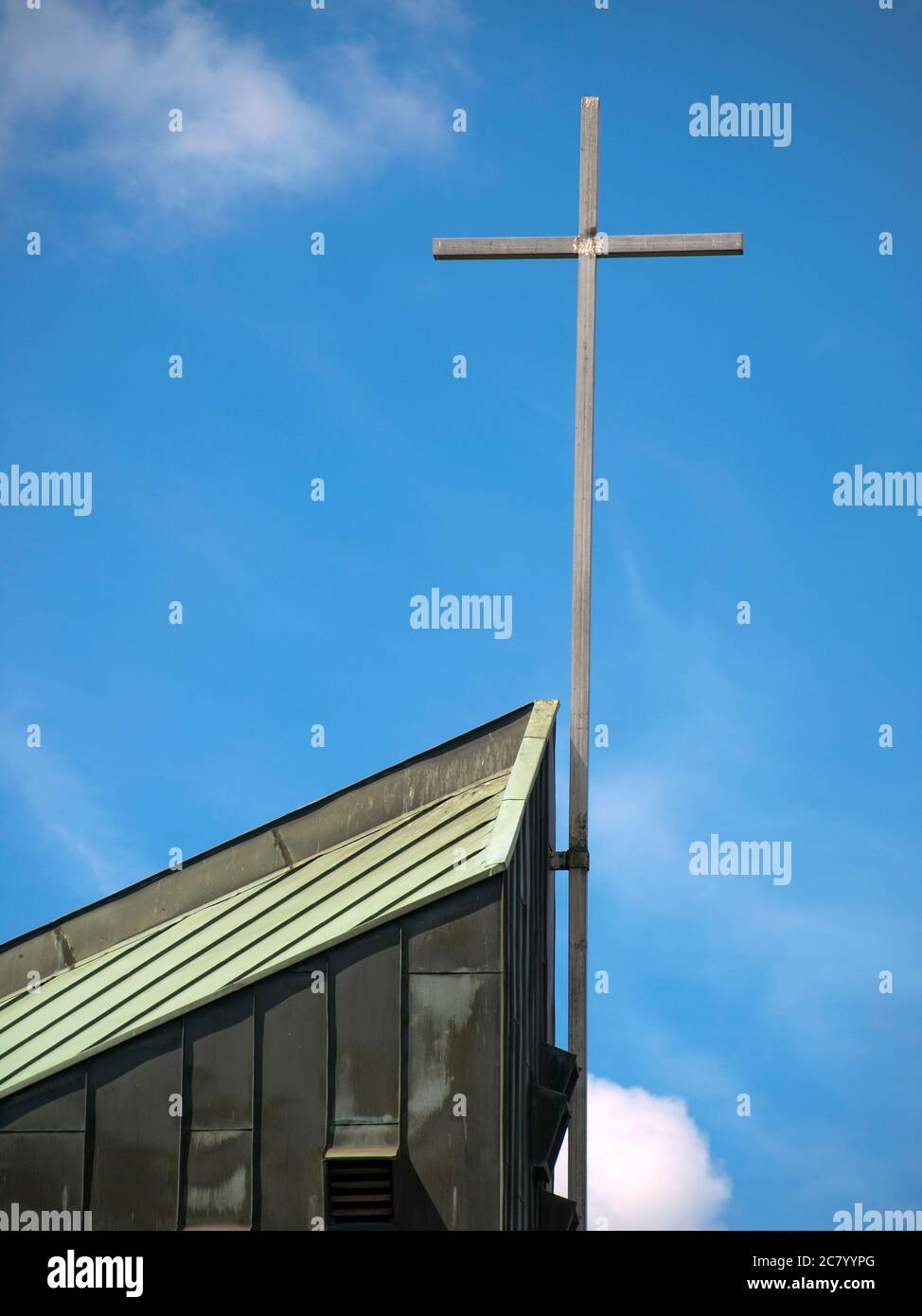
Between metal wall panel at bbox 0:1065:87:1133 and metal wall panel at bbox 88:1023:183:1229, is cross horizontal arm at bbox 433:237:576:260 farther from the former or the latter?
metal wall panel at bbox 0:1065:87:1133

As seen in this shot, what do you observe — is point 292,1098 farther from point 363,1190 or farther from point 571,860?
point 571,860

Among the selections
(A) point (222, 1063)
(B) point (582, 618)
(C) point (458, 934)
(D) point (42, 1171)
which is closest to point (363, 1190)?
(A) point (222, 1063)

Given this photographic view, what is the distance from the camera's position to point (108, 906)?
2320 centimetres

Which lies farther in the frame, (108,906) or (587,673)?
(108,906)

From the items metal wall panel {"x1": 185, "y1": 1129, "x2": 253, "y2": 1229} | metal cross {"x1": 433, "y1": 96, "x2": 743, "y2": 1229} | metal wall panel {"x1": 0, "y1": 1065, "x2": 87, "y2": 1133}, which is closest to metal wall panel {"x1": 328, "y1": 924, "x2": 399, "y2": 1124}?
metal wall panel {"x1": 185, "y1": 1129, "x2": 253, "y2": 1229}

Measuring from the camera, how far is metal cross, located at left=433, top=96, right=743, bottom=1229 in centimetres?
2077

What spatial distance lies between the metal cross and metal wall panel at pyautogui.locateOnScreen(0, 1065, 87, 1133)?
621 centimetres

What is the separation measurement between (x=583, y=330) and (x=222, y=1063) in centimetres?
963

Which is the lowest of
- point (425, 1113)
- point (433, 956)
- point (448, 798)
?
point (425, 1113)

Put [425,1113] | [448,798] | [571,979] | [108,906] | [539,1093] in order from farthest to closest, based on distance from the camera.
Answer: [108,906] → [448,798] → [571,979] → [539,1093] → [425,1113]

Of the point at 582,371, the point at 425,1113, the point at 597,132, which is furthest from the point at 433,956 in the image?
the point at 597,132
